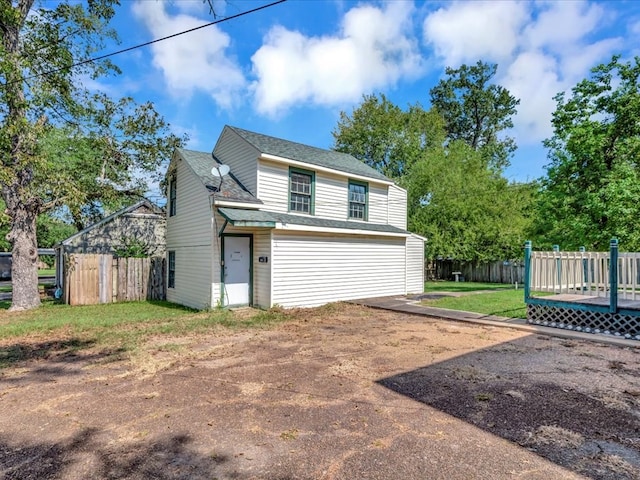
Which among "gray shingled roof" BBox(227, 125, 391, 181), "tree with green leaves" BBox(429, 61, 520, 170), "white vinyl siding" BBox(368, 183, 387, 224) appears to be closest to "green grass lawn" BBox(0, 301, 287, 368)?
"gray shingled roof" BBox(227, 125, 391, 181)

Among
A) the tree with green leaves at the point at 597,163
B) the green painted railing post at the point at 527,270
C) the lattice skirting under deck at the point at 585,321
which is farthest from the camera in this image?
the tree with green leaves at the point at 597,163

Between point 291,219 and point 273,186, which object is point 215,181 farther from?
point 291,219

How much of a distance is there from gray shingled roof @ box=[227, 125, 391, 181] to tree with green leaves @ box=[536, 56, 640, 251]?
8.65m

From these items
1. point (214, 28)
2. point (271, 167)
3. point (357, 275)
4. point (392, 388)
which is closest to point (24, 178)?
point (271, 167)

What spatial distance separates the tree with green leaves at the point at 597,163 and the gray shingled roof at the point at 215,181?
1370 cm

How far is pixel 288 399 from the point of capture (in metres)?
4.36

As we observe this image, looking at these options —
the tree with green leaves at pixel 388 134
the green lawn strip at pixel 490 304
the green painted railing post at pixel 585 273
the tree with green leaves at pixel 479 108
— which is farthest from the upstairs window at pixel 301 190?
the tree with green leaves at pixel 479 108

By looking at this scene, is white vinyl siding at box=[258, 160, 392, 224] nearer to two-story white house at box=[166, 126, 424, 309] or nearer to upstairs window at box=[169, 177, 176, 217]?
two-story white house at box=[166, 126, 424, 309]

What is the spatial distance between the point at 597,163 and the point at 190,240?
682 inches

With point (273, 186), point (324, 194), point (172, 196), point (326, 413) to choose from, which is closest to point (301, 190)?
point (324, 194)

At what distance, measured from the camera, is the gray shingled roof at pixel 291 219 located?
10455 mm

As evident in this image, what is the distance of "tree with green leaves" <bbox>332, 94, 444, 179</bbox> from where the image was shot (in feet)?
101

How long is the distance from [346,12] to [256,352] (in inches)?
339

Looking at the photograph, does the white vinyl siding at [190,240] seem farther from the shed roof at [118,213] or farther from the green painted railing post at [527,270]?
the green painted railing post at [527,270]
